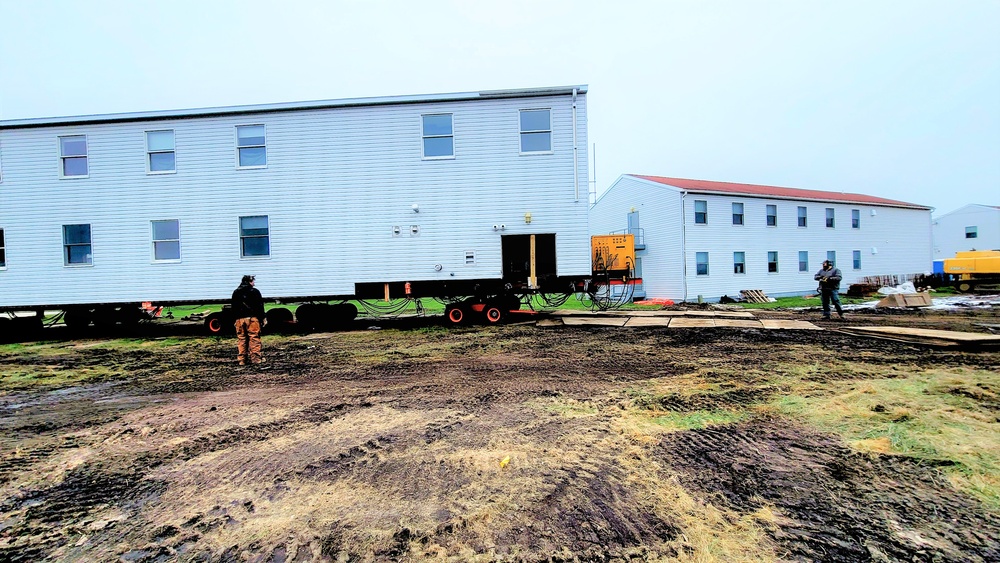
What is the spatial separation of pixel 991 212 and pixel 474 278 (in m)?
51.3

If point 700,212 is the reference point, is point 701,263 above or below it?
below

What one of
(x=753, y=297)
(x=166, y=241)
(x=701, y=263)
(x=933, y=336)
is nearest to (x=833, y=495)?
(x=933, y=336)

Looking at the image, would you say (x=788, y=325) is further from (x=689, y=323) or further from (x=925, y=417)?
(x=925, y=417)

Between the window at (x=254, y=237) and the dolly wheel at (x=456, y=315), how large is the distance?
547 cm

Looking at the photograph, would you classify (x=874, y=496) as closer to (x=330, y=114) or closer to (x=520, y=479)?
(x=520, y=479)

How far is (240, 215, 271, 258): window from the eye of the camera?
12.4 meters

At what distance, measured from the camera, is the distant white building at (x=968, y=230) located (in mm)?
37688

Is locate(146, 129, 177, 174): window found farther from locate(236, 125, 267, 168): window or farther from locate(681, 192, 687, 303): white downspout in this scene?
locate(681, 192, 687, 303): white downspout

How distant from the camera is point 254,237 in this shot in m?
12.4

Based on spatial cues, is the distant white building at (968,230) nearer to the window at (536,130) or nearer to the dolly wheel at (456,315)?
the window at (536,130)

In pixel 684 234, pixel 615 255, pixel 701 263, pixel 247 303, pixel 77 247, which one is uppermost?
pixel 684 234

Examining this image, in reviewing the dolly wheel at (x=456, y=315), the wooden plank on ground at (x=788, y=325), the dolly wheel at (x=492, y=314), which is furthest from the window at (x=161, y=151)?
the wooden plank on ground at (x=788, y=325)

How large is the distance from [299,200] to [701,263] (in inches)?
760

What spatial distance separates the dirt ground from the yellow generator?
765cm
